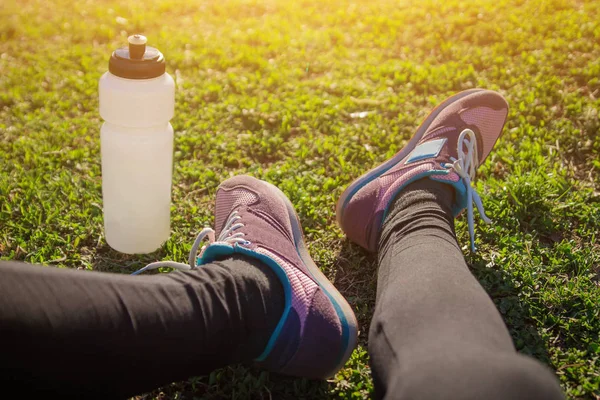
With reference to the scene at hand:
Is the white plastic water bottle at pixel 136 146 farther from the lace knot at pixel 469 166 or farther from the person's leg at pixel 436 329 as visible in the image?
the lace knot at pixel 469 166

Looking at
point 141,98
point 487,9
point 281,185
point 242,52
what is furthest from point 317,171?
point 487,9

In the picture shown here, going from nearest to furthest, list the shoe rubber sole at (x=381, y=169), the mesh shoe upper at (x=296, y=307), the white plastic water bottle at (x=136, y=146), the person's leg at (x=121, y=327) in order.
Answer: the person's leg at (x=121, y=327)
the mesh shoe upper at (x=296, y=307)
the white plastic water bottle at (x=136, y=146)
the shoe rubber sole at (x=381, y=169)

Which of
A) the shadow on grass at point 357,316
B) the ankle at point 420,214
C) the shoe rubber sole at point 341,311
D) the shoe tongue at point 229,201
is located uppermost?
the ankle at point 420,214

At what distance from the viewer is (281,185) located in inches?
114

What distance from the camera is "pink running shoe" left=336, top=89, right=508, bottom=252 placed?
96.3 inches

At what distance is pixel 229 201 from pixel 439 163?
0.90 metres

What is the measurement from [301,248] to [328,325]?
509mm

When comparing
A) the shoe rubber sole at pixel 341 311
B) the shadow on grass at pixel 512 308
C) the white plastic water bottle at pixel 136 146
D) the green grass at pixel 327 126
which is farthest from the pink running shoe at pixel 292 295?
the shadow on grass at pixel 512 308

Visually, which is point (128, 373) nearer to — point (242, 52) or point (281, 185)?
point (281, 185)

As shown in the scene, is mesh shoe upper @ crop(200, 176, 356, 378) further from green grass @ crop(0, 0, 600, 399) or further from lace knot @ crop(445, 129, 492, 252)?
lace knot @ crop(445, 129, 492, 252)

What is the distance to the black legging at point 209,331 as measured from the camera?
1.31 meters

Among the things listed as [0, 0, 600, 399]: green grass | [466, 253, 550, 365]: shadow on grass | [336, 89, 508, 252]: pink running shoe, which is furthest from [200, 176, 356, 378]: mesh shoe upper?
[466, 253, 550, 365]: shadow on grass

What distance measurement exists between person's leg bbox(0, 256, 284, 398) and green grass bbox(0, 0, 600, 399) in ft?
1.05

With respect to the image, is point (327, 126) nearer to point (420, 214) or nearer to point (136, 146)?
point (420, 214)
